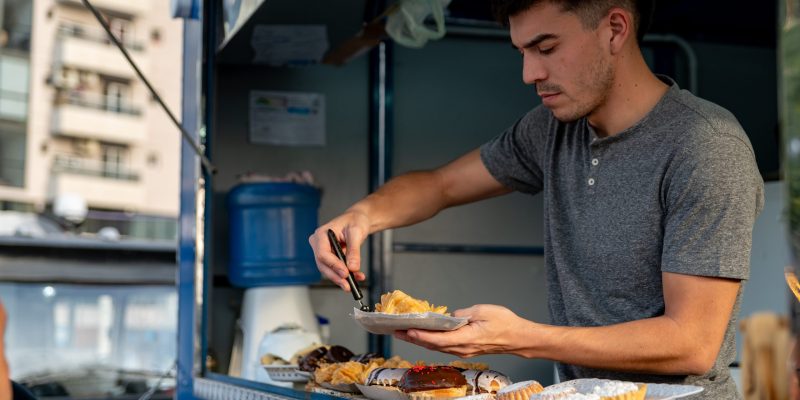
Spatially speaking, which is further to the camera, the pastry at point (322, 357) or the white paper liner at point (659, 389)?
the pastry at point (322, 357)

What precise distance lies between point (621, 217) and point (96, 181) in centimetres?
3260

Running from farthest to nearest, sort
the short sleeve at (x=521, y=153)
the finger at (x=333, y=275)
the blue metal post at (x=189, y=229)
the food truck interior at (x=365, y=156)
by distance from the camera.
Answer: the food truck interior at (x=365, y=156) → the blue metal post at (x=189, y=229) → the short sleeve at (x=521, y=153) → the finger at (x=333, y=275)

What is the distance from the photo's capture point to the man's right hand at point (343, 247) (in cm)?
269

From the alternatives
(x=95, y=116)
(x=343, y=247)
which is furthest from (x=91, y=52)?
(x=343, y=247)

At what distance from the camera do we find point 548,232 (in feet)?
9.28

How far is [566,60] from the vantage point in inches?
102

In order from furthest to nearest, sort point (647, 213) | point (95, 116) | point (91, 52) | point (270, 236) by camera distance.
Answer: point (95, 116)
point (91, 52)
point (270, 236)
point (647, 213)

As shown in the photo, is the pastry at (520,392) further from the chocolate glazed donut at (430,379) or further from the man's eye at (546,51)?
the man's eye at (546,51)

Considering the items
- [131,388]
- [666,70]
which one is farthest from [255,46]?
[131,388]

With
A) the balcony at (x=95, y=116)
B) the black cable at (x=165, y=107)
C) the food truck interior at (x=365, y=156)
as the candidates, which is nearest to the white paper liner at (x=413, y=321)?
the black cable at (x=165, y=107)

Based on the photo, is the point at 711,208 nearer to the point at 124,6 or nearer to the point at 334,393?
the point at 334,393

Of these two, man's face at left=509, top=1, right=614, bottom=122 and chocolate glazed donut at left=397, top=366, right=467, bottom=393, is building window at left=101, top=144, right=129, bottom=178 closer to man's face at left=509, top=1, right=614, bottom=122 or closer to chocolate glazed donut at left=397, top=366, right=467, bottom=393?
man's face at left=509, top=1, right=614, bottom=122

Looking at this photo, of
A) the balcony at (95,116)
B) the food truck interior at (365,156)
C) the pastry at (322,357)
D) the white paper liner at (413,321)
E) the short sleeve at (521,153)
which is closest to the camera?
the white paper liner at (413,321)

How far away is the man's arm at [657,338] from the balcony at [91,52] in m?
30.4
